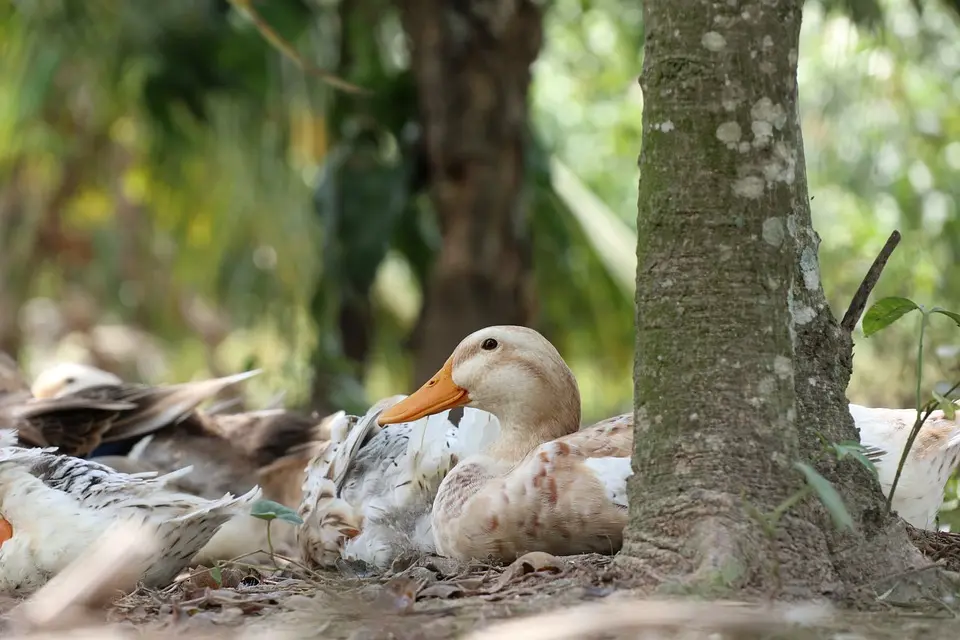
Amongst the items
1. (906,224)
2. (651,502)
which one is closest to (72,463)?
(651,502)

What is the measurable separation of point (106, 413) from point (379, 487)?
159cm

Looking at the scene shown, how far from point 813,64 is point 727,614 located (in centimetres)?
796

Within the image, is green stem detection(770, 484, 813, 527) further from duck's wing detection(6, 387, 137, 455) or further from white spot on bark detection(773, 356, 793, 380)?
duck's wing detection(6, 387, 137, 455)

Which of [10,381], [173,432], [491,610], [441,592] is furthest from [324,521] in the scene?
[10,381]

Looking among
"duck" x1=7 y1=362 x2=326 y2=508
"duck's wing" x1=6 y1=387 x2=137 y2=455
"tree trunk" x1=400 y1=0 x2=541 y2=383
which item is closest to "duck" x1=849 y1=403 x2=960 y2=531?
"duck" x1=7 y1=362 x2=326 y2=508

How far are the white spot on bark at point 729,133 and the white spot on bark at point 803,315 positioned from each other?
44 centimetres

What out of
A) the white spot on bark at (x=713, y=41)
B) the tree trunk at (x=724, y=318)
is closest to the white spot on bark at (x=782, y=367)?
the tree trunk at (x=724, y=318)

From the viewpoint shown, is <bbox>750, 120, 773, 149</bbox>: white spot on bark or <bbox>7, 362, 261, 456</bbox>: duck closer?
<bbox>750, 120, 773, 149</bbox>: white spot on bark

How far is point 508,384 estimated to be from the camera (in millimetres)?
3729

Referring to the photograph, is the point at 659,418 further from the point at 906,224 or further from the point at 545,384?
the point at 906,224

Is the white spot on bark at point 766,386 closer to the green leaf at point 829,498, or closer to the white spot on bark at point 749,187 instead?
the green leaf at point 829,498

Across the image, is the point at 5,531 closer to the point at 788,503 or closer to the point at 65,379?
the point at 788,503

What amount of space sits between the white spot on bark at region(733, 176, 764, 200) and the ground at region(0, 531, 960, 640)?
0.84m

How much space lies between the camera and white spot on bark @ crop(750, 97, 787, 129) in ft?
8.77
